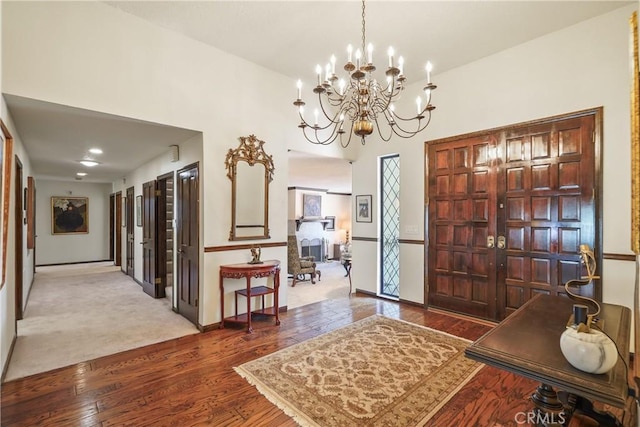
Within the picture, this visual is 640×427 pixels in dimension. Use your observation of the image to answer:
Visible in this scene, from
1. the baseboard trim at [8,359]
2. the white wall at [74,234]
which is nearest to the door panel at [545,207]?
the baseboard trim at [8,359]

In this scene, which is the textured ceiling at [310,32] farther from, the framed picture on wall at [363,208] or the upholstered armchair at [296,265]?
the upholstered armchair at [296,265]

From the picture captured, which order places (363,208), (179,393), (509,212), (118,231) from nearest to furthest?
(179,393) < (509,212) < (363,208) < (118,231)

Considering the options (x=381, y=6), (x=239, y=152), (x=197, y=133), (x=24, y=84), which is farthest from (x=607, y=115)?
(x=24, y=84)

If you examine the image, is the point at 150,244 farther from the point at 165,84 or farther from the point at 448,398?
the point at 448,398

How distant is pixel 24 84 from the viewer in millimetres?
2518

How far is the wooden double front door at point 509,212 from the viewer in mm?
3240

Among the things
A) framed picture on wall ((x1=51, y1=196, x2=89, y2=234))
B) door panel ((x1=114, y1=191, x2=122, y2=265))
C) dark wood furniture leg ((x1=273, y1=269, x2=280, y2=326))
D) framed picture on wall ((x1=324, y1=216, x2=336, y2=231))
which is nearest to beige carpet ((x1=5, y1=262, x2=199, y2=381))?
dark wood furniture leg ((x1=273, y1=269, x2=280, y2=326))

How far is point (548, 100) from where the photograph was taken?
3.43 meters

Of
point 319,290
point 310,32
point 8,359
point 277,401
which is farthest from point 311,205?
point 277,401

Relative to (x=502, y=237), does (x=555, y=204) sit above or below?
above

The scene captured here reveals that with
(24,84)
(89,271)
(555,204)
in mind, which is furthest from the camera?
(89,271)

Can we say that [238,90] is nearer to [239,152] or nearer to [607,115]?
[239,152]

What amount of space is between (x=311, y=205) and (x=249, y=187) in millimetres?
6029

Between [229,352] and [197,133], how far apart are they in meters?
2.49
